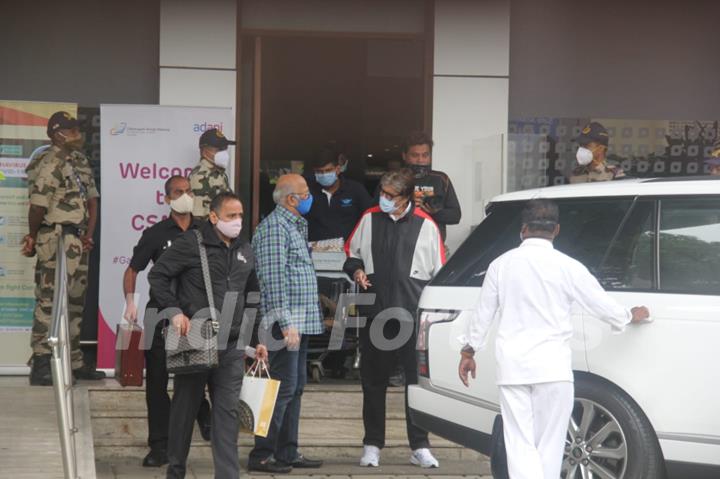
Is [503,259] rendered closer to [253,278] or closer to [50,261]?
[253,278]

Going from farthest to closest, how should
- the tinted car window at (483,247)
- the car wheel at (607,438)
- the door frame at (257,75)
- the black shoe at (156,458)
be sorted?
the door frame at (257,75), the black shoe at (156,458), the tinted car window at (483,247), the car wheel at (607,438)

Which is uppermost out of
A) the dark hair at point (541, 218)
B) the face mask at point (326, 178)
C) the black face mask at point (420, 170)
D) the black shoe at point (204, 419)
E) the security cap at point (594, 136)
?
the security cap at point (594, 136)

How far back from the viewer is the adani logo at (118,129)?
10789 mm

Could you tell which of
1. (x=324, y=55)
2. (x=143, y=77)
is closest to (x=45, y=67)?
(x=143, y=77)

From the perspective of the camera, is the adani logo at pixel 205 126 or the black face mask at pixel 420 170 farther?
the adani logo at pixel 205 126

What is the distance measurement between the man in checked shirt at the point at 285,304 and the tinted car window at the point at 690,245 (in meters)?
2.77

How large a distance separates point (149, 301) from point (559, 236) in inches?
122

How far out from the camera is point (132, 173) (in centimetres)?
1081

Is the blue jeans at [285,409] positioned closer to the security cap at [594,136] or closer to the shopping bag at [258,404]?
the shopping bag at [258,404]

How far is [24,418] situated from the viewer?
9062 millimetres

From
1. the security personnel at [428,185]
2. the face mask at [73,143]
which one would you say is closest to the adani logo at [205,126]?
the face mask at [73,143]

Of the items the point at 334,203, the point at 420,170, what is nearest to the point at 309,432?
the point at 334,203

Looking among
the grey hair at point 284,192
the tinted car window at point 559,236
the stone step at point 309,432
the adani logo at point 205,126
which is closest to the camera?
the tinted car window at point 559,236

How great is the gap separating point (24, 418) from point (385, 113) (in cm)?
617
